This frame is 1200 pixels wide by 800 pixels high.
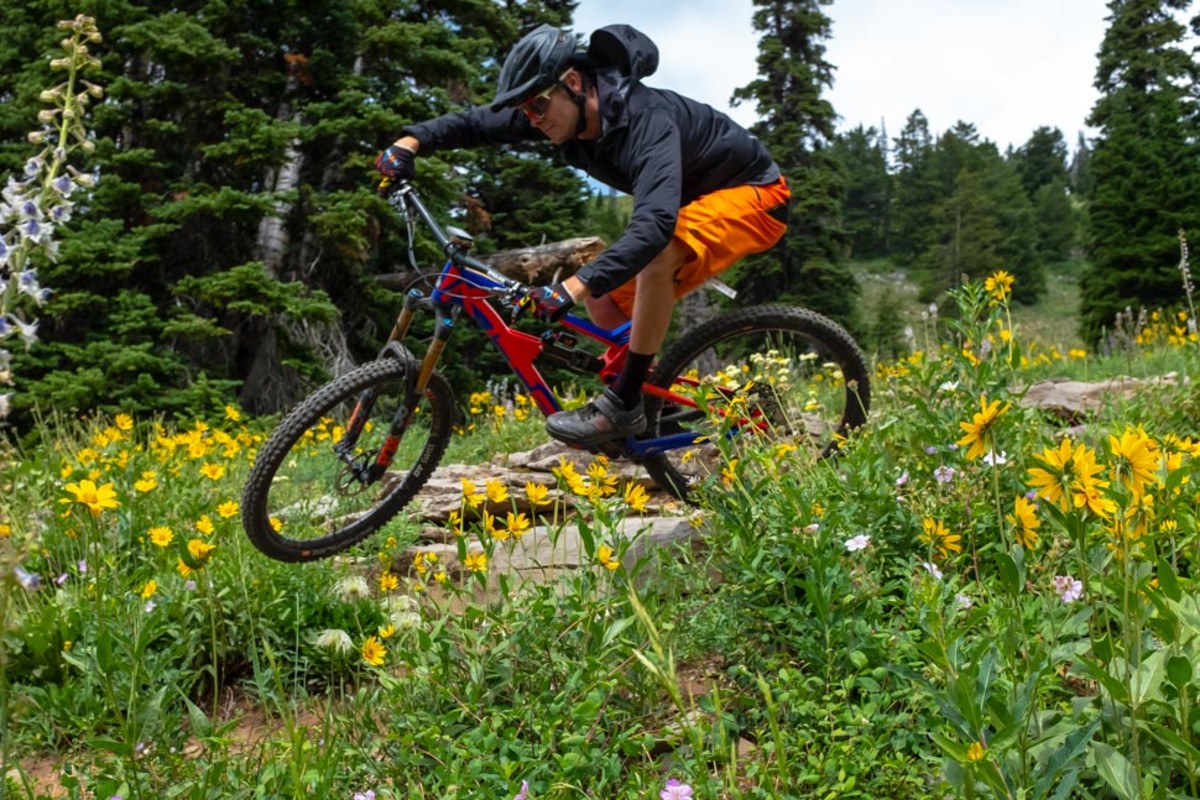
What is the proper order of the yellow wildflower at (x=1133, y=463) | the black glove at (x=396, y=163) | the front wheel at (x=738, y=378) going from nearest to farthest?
the yellow wildflower at (x=1133, y=463)
the black glove at (x=396, y=163)
the front wheel at (x=738, y=378)

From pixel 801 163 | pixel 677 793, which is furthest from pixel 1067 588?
pixel 801 163

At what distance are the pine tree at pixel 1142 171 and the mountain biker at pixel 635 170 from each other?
2596 centimetres

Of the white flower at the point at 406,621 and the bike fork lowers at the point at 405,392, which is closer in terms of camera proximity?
the white flower at the point at 406,621

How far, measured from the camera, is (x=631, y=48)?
3604 millimetres

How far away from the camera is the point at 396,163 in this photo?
149 inches

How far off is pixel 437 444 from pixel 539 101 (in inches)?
66.1

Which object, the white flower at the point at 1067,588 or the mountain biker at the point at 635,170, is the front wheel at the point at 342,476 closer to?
the mountain biker at the point at 635,170

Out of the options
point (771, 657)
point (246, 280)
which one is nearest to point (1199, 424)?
point (771, 657)

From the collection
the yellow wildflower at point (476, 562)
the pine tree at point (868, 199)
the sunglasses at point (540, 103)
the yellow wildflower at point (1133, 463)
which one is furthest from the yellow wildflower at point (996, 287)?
the pine tree at point (868, 199)

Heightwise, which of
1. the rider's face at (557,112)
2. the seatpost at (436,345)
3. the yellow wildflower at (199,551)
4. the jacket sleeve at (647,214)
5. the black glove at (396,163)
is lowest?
the yellow wildflower at (199,551)

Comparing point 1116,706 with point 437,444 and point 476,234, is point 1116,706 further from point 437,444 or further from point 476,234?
point 476,234

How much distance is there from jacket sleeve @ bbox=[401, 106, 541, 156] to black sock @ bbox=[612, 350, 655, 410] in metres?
1.30

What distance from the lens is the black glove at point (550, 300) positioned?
10.3 feet

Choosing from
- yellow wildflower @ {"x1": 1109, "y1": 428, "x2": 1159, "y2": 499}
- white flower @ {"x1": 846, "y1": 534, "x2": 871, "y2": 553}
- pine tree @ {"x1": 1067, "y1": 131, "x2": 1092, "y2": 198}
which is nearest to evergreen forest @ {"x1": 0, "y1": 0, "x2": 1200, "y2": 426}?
white flower @ {"x1": 846, "y1": 534, "x2": 871, "y2": 553}
